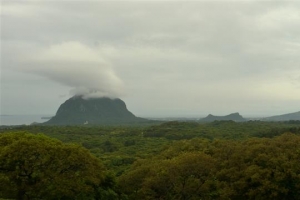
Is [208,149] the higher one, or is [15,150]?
[15,150]

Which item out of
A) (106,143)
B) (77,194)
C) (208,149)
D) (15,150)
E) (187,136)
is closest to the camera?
(15,150)

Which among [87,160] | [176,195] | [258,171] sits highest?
[87,160]

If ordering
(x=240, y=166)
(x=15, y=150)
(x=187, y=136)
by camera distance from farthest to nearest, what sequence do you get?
(x=187, y=136)
(x=240, y=166)
(x=15, y=150)

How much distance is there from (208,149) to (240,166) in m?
13.4

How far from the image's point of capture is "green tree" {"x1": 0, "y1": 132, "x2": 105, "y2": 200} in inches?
910

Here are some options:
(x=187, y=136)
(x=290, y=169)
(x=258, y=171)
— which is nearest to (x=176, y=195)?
(x=258, y=171)

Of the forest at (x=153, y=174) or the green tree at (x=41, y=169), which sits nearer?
the green tree at (x=41, y=169)

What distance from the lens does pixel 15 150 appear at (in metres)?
23.0

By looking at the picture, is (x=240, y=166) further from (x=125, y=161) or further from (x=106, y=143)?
(x=106, y=143)

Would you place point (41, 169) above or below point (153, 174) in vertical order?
above

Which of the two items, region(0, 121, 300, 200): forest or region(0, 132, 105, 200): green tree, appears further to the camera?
region(0, 121, 300, 200): forest

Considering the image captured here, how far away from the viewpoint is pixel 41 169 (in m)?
23.9

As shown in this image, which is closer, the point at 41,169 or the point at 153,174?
the point at 41,169

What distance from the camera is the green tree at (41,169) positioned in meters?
23.1
